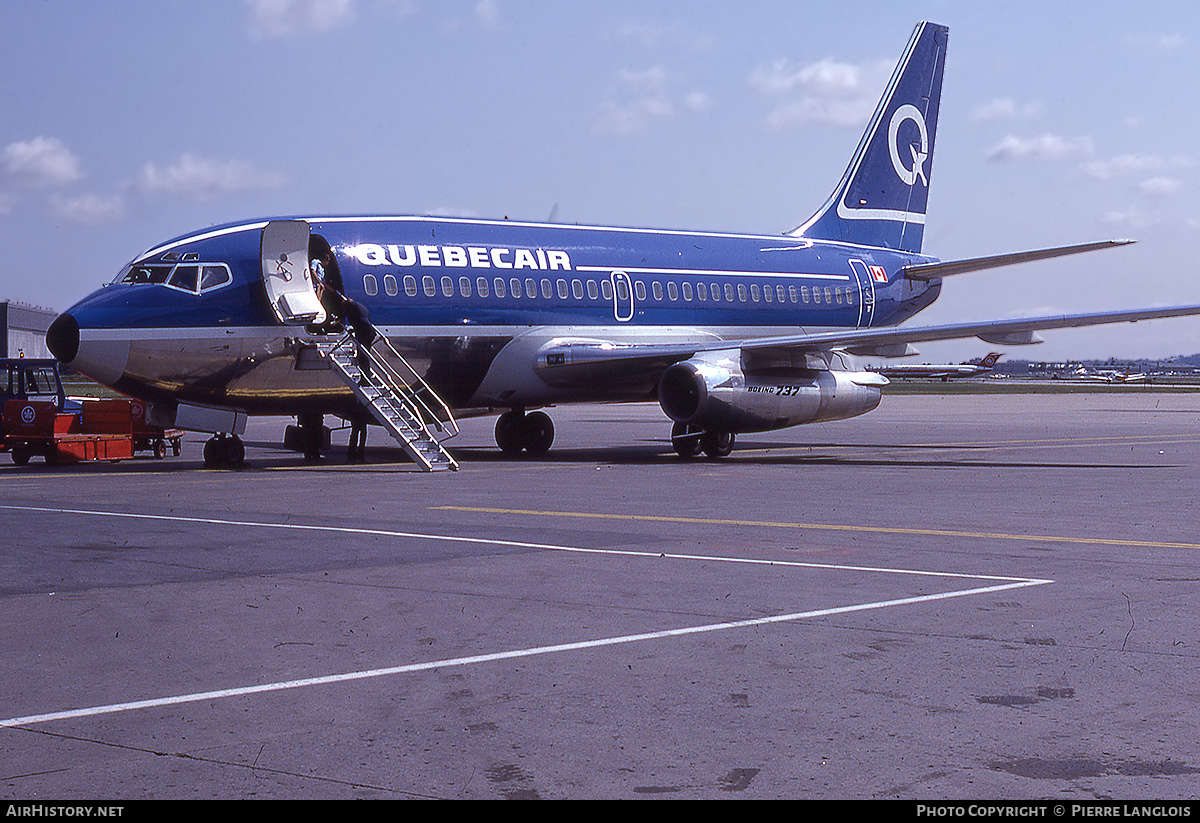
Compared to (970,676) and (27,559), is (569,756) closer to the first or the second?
(970,676)

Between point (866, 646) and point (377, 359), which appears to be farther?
point (377, 359)

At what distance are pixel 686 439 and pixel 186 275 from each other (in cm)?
961

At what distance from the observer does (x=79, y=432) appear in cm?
2684

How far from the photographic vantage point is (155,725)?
626 centimetres

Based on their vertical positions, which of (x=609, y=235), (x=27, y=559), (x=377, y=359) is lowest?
(x=27, y=559)

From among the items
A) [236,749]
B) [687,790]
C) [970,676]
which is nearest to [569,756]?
[687,790]

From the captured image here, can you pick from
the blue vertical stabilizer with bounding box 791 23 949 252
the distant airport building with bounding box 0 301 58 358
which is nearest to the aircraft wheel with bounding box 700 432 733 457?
the blue vertical stabilizer with bounding box 791 23 949 252

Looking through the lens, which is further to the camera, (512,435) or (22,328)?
(22,328)

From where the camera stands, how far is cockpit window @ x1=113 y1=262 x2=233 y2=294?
2244cm

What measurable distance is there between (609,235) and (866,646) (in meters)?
21.2

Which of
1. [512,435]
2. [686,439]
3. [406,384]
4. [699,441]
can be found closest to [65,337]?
[406,384]

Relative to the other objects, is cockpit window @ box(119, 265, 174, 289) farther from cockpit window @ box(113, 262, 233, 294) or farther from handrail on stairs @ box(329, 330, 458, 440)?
handrail on stairs @ box(329, 330, 458, 440)

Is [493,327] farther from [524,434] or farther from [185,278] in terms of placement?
[185,278]

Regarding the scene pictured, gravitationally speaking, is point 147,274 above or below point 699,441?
above
